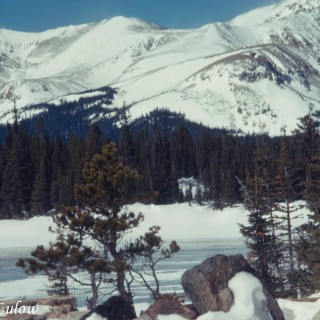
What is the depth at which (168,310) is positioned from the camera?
18.6 meters

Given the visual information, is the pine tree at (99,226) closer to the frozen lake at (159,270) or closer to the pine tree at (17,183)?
the frozen lake at (159,270)

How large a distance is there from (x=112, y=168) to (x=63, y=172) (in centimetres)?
7897

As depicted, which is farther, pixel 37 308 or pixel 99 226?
pixel 99 226

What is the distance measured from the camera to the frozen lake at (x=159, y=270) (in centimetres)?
3775

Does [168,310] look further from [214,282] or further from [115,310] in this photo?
[115,310]

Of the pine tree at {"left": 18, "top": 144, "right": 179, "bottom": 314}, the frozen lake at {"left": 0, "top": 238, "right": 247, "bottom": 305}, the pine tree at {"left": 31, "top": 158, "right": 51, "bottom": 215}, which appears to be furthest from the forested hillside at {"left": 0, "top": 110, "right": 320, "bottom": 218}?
the pine tree at {"left": 18, "top": 144, "right": 179, "bottom": 314}

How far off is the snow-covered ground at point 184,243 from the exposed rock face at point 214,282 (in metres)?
0.25

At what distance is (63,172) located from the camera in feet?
352

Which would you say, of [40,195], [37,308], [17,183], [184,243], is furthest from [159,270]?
[17,183]

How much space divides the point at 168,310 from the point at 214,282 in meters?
1.23

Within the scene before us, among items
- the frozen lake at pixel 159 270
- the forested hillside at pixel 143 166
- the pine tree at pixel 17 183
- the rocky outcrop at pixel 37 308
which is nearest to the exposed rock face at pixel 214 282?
the rocky outcrop at pixel 37 308

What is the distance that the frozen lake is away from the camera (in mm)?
37750

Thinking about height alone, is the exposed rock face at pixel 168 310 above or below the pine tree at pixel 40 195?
below

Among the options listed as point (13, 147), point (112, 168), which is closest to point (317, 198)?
point (112, 168)
